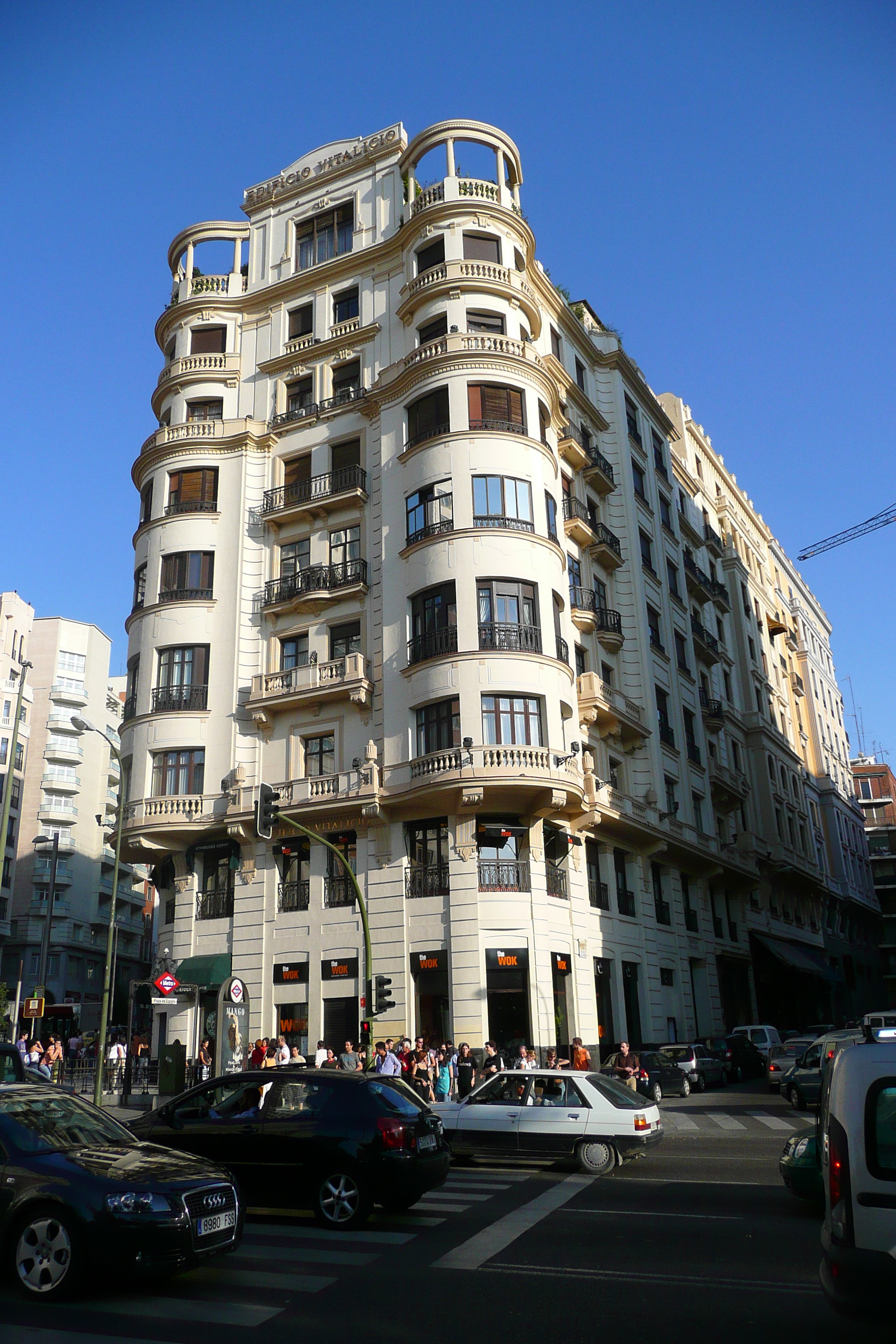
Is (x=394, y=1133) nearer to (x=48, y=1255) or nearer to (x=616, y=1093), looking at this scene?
(x=48, y=1255)

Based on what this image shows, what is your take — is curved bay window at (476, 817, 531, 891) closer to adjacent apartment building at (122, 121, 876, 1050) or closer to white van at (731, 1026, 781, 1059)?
adjacent apartment building at (122, 121, 876, 1050)

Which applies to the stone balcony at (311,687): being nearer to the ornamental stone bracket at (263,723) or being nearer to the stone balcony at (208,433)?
the ornamental stone bracket at (263,723)

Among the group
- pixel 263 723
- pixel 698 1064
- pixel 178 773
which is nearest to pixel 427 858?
pixel 263 723

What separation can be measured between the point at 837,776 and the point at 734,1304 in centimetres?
7057

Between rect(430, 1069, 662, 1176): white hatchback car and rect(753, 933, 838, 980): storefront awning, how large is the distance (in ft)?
110

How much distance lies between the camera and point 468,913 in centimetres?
2780

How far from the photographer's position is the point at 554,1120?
14766mm

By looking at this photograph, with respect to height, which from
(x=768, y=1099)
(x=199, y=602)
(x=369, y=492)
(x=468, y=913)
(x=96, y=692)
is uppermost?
(x=96, y=692)

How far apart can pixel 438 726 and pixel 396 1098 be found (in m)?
18.1

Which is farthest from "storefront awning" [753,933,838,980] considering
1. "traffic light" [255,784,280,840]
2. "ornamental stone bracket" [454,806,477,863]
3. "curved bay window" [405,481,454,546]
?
"traffic light" [255,784,280,840]

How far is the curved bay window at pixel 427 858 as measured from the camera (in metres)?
28.8

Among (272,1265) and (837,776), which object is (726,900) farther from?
(272,1265)

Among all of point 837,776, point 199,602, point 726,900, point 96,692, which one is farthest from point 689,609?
point 96,692

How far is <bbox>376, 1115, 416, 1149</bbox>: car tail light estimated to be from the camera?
1062 cm
